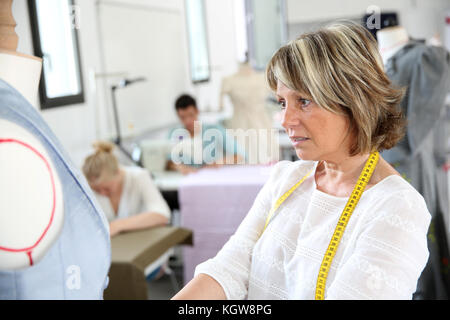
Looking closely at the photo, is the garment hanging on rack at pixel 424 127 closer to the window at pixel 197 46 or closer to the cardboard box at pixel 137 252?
the cardboard box at pixel 137 252

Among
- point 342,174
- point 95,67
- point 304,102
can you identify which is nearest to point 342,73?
point 304,102

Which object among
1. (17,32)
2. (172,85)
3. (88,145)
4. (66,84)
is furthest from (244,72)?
(17,32)

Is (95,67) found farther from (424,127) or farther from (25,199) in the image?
(25,199)

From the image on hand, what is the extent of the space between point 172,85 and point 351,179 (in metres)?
2.99

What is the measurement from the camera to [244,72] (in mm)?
3125

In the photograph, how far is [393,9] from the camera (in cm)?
316

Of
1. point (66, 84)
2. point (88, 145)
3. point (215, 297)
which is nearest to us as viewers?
point (215, 297)

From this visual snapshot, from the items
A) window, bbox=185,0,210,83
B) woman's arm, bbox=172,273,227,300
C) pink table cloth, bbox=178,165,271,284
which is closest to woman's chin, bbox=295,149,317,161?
woman's arm, bbox=172,273,227,300

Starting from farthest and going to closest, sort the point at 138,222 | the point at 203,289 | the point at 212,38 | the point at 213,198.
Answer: the point at 212,38 < the point at 213,198 < the point at 138,222 < the point at 203,289

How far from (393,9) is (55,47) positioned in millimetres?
2499

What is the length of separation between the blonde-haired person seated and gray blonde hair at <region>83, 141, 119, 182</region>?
128 cm

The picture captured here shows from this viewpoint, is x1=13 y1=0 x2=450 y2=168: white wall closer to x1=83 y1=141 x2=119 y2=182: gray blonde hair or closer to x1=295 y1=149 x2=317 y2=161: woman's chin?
x1=83 y1=141 x2=119 y2=182: gray blonde hair
